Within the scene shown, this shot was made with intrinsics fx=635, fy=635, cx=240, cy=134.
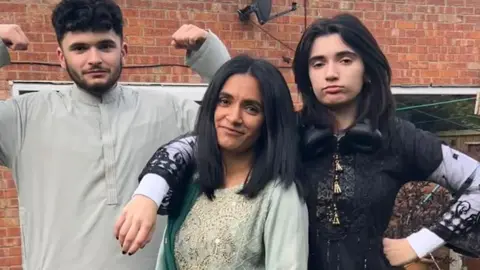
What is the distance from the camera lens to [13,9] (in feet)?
15.4

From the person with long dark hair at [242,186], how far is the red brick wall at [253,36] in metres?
3.16

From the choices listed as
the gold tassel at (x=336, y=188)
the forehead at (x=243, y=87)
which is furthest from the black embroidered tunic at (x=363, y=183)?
the forehead at (x=243, y=87)

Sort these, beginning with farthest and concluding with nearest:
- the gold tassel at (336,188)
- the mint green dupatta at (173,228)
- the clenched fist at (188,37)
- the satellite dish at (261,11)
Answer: the satellite dish at (261,11)
the clenched fist at (188,37)
the gold tassel at (336,188)
the mint green dupatta at (173,228)

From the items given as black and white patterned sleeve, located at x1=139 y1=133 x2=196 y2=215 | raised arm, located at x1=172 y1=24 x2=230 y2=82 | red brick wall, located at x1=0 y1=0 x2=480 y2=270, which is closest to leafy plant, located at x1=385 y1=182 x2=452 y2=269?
red brick wall, located at x1=0 y1=0 x2=480 y2=270

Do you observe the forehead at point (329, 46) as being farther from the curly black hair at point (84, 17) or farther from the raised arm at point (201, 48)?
the curly black hair at point (84, 17)

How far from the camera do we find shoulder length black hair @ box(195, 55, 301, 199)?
184 cm

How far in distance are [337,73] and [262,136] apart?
1.04 feet

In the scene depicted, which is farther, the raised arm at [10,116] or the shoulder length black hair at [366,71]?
the raised arm at [10,116]

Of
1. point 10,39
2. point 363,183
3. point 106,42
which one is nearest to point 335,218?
point 363,183

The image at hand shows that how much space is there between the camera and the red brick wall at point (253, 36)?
4.75 m

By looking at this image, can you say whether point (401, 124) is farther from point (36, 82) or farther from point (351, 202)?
point (36, 82)

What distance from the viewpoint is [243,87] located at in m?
1.85

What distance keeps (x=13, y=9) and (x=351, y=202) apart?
3.57 metres

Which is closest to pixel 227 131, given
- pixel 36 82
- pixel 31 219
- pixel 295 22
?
pixel 31 219
